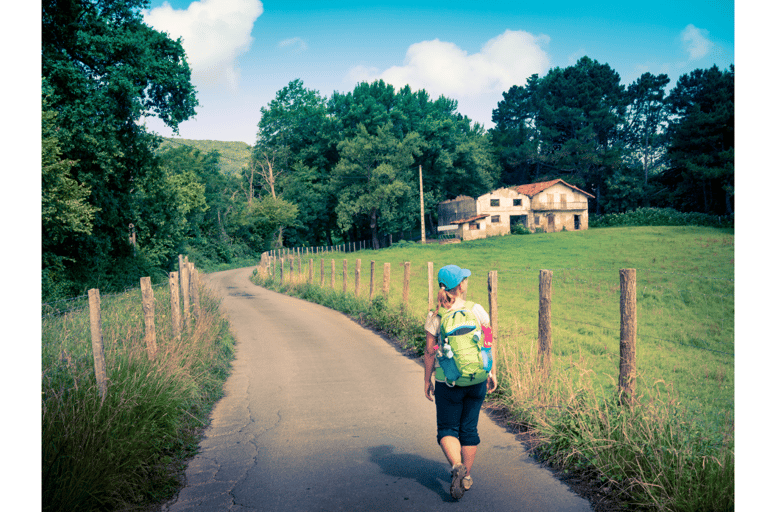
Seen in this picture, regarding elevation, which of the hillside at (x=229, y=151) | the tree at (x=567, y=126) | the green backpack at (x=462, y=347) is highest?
the hillside at (x=229, y=151)

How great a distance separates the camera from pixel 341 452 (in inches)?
195

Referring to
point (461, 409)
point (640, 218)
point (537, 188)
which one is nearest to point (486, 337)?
point (461, 409)

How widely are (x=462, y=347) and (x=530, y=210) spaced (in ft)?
205

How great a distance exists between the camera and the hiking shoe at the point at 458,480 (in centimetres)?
381

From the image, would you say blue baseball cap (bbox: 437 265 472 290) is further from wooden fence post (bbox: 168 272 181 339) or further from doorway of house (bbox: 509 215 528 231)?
doorway of house (bbox: 509 215 528 231)

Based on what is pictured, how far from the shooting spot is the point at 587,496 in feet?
12.7

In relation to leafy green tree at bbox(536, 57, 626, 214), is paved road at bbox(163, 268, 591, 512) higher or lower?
lower

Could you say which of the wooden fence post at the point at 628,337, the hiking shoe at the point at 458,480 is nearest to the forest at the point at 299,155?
the wooden fence post at the point at 628,337

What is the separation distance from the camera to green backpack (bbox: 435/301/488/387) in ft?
12.4

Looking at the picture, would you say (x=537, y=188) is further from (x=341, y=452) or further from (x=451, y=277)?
(x=451, y=277)

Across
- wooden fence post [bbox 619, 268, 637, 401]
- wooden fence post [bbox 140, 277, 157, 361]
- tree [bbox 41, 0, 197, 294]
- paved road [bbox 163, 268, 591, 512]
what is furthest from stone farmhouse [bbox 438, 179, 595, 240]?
wooden fence post [bbox 619, 268, 637, 401]

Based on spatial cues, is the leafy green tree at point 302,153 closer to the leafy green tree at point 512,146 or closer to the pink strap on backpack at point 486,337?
the leafy green tree at point 512,146

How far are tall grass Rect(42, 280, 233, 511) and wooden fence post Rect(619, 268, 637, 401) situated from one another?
4.23m

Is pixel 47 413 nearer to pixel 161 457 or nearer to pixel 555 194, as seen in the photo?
pixel 161 457
